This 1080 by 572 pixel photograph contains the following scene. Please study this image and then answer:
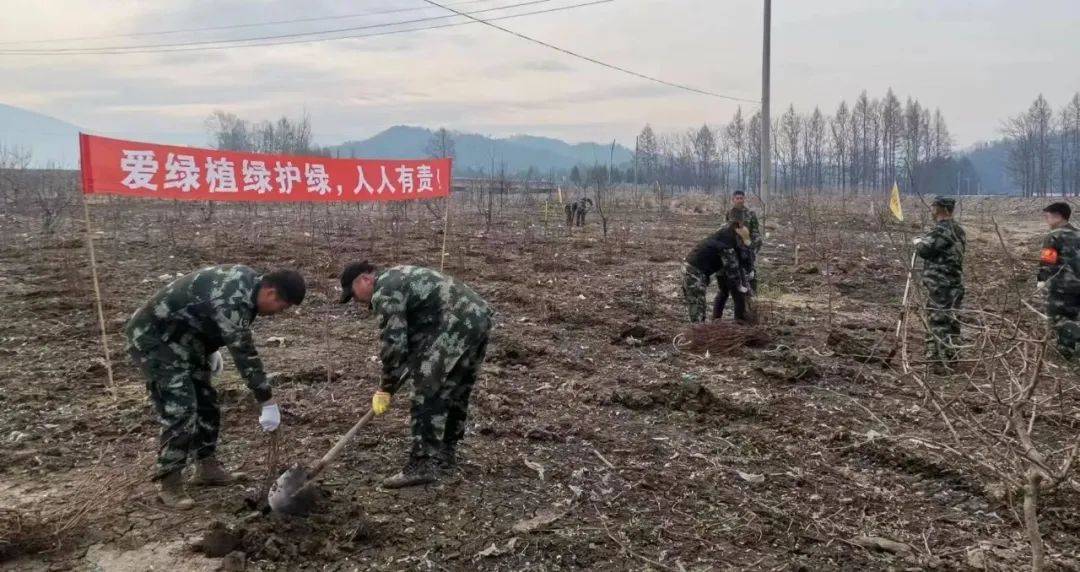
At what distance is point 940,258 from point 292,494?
536 cm

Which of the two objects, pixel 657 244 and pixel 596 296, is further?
pixel 657 244

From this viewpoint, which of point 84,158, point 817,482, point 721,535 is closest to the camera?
point 721,535

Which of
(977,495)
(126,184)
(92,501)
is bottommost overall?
(977,495)

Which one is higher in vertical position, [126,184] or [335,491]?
[126,184]

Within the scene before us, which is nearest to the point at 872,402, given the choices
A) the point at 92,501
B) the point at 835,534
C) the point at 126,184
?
the point at 835,534

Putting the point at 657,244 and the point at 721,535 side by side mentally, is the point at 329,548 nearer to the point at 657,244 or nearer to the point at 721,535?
the point at 721,535

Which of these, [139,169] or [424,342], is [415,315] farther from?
[139,169]

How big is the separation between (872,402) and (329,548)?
153 inches

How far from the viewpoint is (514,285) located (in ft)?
31.6

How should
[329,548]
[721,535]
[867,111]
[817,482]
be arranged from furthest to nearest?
[867,111] → [817,482] → [721,535] → [329,548]

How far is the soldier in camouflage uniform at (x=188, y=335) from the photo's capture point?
3.41 metres

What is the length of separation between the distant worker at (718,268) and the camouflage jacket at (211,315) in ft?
15.3

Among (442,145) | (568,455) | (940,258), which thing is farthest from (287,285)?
(442,145)

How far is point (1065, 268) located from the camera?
578 cm
